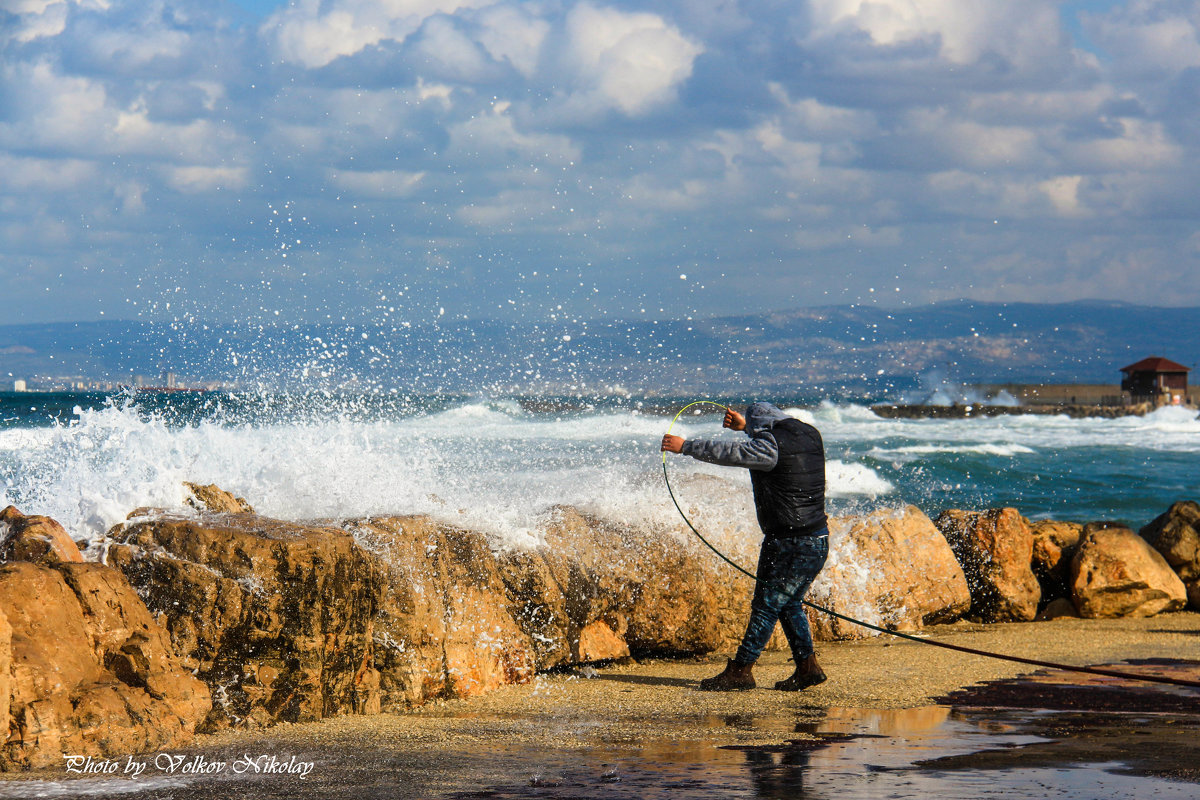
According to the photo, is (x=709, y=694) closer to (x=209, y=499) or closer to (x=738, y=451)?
(x=738, y=451)

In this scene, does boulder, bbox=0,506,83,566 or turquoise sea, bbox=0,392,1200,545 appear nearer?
boulder, bbox=0,506,83,566

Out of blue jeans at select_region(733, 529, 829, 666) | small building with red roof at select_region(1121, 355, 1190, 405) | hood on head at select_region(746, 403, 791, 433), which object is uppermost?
small building with red roof at select_region(1121, 355, 1190, 405)

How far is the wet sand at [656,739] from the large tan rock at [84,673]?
14cm

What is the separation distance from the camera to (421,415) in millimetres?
42312

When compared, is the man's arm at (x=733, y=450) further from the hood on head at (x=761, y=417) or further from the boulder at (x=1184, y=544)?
the boulder at (x=1184, y=544)

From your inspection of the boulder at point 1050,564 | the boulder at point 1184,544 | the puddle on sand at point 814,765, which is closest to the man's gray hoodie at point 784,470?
the puddle on sand at point 814,765

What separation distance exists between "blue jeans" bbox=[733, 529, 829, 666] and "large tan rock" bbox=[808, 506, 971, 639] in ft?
5.41

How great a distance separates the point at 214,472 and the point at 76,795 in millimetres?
4068

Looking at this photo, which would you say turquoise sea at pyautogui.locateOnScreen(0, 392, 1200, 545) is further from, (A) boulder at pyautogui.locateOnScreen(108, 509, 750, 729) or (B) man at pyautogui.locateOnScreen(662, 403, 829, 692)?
(B) man at pyautogui.locateOnScreen(662, 403, 829, 692)

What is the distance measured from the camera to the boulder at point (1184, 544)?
913 cm

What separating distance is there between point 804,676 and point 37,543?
3.95 meters

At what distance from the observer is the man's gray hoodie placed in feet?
19.2

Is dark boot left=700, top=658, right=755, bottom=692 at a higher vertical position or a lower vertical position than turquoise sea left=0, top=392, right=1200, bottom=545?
lower

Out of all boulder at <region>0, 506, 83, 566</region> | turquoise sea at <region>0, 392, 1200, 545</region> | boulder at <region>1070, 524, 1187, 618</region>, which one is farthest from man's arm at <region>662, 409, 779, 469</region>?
boulder at <region>1070, 524, 1187, 618</region>
